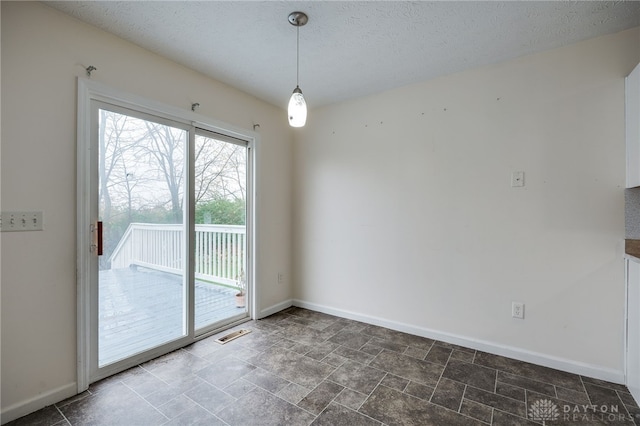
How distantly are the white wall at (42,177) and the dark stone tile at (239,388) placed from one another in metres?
1.03

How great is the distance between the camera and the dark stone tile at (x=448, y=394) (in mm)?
1857

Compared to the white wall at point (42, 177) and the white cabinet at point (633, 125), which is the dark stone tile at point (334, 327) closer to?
→ the white wall at point (42, 177)

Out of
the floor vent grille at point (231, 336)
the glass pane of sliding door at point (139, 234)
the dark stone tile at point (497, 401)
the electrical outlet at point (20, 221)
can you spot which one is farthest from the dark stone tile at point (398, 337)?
the electrical outlet at point (20, 221)

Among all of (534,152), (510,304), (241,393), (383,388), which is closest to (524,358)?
(510,304)

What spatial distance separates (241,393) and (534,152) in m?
2.89

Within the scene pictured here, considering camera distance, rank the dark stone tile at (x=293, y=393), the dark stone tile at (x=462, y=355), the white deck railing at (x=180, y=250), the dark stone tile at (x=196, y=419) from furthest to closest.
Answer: the dark stone tile at (x=462, y=355), the white deck railing at (x=180, y=250), the dark stone tile at (x=293, y=393), the dark stone tile at (x=196, y=419)

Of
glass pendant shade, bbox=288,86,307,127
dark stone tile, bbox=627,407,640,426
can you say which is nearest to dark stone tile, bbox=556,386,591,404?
dark stone tile, bbox=627,407,640,426

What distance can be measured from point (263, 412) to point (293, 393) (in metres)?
0.25

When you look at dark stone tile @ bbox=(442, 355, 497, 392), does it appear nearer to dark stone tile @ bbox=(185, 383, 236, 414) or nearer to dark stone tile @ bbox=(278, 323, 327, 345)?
dark stone tile @ bbox=(278, 323, 327, 345)

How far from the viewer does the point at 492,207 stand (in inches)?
100

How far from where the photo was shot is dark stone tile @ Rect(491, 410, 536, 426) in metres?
1.68

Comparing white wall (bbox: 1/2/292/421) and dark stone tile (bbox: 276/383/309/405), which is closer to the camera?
white wall (bbox: 1/2/292/421)

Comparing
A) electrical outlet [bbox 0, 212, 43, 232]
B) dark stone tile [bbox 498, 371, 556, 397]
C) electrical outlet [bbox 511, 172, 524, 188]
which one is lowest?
dark stone tile [bbox 498, 371, 556, 397]

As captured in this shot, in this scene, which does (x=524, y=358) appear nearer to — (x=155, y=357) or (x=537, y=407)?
(x=537, y=407)
